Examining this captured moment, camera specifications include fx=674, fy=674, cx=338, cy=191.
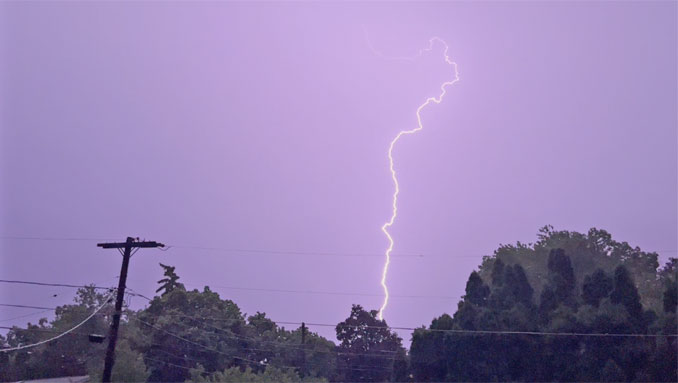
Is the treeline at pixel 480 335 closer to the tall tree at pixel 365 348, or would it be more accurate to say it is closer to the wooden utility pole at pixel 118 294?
the tall tree at pixel 365 348

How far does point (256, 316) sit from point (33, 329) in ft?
66.5

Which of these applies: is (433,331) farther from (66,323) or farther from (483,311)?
(66,323)

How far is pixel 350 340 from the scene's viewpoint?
2576 inches

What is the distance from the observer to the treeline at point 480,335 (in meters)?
35.8

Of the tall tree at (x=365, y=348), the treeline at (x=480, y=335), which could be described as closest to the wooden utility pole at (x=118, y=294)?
the treeline at (x=480, y=335)

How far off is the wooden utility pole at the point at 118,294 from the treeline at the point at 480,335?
11.0 m

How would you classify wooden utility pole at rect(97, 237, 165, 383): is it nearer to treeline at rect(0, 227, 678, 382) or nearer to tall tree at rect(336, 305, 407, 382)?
treeline at rect(0, 227, 678, 382)

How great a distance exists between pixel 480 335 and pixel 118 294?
2135 centimetres

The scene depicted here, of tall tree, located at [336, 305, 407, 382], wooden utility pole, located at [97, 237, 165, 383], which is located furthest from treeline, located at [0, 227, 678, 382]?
wooden utility pole, located at [97, 237, 165, 383]

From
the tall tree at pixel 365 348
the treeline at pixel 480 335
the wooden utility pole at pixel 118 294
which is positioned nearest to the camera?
the wooden utility pole at pixel 118 294

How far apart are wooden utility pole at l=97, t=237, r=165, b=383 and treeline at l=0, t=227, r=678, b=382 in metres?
11.0

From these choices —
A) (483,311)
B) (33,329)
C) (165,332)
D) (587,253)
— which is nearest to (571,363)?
(483,311)

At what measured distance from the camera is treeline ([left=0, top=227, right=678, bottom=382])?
35.8 metres

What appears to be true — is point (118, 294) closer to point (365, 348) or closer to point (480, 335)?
point (480, 335)
